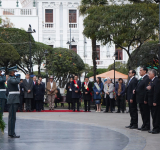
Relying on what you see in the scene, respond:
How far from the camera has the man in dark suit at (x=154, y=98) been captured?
11.4 m

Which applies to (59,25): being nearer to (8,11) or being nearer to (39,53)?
(8,11)

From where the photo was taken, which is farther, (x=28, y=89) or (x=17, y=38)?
(x=17, y=38)

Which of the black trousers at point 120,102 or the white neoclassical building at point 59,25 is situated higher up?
the white neoclassical building at point 59,25

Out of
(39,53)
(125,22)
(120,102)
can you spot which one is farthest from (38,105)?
(39,53)

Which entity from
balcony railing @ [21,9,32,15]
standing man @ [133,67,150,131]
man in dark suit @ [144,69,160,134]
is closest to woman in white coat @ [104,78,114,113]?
standing man @ [133,67,150,131]

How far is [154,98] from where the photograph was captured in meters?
11.5

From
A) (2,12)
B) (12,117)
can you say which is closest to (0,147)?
(12,117)

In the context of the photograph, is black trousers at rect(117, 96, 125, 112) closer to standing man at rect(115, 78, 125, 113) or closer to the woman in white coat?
standing man at rect(115, 78, 125, 113)

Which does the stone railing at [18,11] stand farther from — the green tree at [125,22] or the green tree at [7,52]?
the green tree at [125,22]

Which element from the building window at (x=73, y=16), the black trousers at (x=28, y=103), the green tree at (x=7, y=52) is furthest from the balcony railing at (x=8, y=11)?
the black trousers at (x=28, y=103)

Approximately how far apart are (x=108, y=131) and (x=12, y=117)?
310cm

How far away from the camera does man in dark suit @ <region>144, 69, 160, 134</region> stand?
11438 mm

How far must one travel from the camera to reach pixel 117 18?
24344 millimetres

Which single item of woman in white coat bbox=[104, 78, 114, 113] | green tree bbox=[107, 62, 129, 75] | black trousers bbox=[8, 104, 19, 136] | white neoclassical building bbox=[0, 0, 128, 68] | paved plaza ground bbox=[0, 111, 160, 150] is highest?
white neoclassical building bbox=[0, 0, 128, 68]
